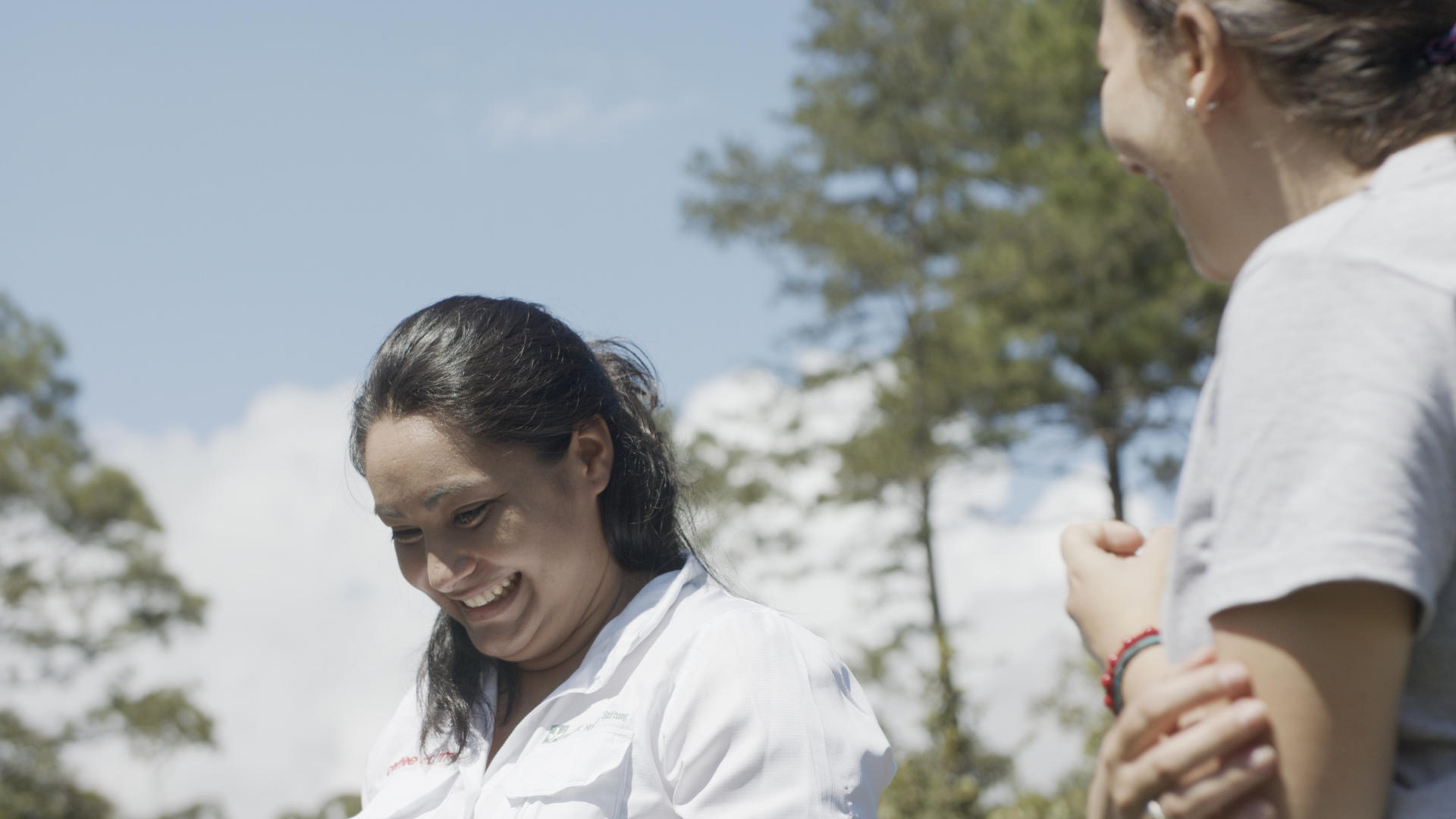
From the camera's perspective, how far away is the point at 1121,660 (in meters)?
1.27

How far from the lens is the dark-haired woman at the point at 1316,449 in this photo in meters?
1.04

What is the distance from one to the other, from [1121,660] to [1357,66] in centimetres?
55

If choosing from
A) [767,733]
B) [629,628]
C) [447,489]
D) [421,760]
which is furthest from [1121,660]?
[421,760]

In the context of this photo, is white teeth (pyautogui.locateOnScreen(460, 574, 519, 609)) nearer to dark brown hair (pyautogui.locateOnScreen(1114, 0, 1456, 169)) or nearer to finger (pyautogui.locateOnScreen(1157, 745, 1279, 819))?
finger (pyautogui.locateOnScreen(1157, 745, 1279, 819))

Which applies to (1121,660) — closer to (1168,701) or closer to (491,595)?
(1168,701)

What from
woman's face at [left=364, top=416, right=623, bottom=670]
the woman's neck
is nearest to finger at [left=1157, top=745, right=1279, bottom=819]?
the woman's neck

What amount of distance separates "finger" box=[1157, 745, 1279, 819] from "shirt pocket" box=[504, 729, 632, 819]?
1103 mm

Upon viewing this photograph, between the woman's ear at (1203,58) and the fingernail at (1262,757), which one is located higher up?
the woman's ear at (1203,58)

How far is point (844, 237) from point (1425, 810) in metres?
17.2

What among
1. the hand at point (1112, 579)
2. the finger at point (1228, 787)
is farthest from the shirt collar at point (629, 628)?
the finger at point (1228, 787)

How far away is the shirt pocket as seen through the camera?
2.06m

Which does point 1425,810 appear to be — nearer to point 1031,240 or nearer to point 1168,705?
point 1168,705

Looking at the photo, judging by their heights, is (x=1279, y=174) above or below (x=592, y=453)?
below

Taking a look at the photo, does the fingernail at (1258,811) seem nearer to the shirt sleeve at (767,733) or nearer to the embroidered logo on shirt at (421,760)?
the shirt sleeve at (767,733)
